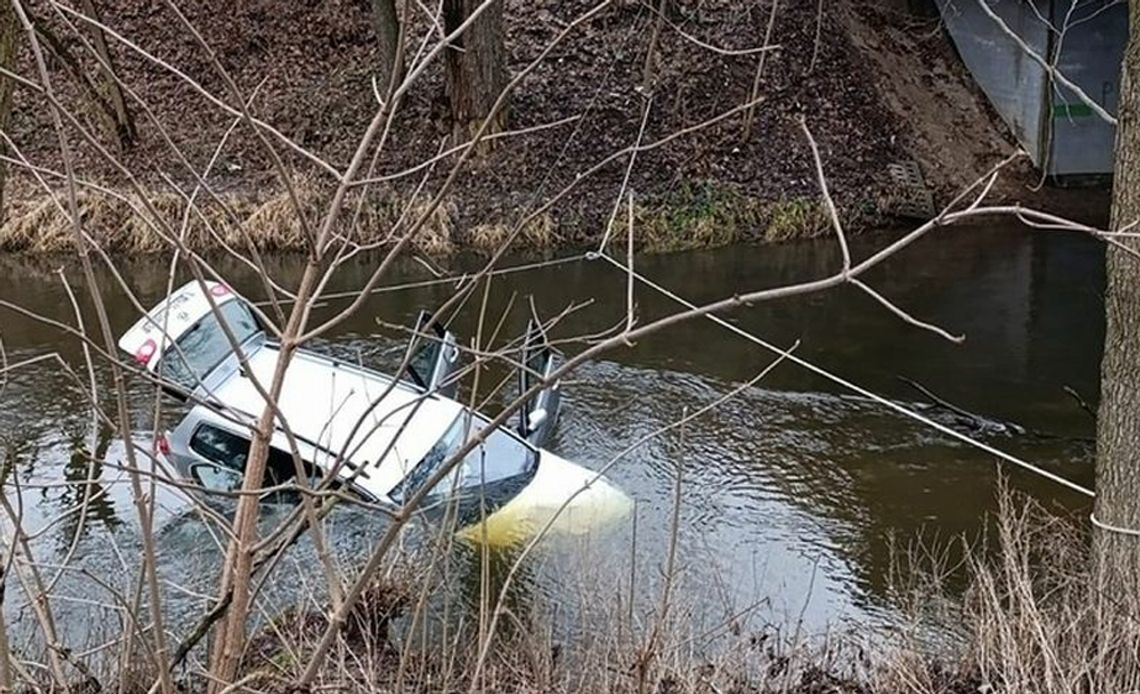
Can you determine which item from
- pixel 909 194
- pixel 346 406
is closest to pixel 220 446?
pixel 346 406

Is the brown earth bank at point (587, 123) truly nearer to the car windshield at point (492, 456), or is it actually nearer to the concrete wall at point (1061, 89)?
the concrete wall at point (1061, 89)

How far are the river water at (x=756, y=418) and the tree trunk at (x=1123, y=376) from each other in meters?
1.58

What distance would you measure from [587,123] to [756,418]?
28.3 feet

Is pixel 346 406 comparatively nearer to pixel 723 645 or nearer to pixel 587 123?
pixel 723 645

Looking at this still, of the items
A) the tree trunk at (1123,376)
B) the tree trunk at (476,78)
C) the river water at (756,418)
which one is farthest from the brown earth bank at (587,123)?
the tree trunk at (1123,376)

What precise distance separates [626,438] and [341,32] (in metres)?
12.5

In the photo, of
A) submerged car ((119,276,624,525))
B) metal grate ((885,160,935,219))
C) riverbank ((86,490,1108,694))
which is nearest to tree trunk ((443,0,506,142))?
metal grate ((885,160,935,219))

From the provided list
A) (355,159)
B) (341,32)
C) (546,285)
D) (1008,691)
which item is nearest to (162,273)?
(546,285)

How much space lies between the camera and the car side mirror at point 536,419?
8.30 metres

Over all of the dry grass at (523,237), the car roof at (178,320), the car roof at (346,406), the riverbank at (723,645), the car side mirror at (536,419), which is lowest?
the riverbank at (723,645)

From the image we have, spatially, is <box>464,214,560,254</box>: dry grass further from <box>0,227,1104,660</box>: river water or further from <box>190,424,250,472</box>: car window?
<box>190,424,250,472</box>: car window

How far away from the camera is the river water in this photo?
23.4 ft

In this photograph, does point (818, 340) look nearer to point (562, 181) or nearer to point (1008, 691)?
point (562, 181)

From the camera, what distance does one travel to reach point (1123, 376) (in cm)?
518
